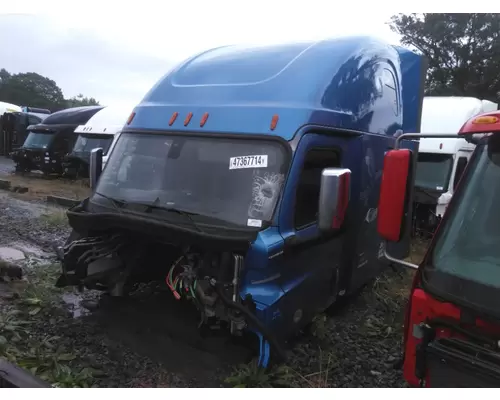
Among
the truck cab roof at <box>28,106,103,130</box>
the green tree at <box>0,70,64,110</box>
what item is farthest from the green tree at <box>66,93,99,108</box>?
the truck cab roof at <box>28,106,103,130</box>

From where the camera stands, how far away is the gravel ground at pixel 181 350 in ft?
11.5

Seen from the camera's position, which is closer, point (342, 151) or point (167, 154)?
point (167, 154)

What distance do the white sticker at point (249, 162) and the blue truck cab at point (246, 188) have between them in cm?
1

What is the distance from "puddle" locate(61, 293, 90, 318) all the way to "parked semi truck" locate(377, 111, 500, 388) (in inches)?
126

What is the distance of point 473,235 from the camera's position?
239cm

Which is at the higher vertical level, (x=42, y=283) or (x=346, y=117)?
(x=346, y=117)

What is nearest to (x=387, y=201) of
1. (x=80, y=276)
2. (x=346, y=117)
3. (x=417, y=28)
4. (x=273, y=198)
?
(x=273, y=198)

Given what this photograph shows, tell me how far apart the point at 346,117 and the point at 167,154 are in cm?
164

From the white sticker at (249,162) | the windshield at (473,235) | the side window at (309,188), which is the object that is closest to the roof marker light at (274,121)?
the white sticker at (249,162)

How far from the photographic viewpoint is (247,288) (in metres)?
3.42

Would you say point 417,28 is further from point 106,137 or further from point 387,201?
point 387,201

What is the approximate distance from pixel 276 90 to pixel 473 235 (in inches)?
83.1

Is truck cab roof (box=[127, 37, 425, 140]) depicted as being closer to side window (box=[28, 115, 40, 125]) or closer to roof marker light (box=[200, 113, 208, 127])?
roof marker light (box=[200, 113, 208, 127])

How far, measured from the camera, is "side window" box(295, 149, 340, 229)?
3.73m
